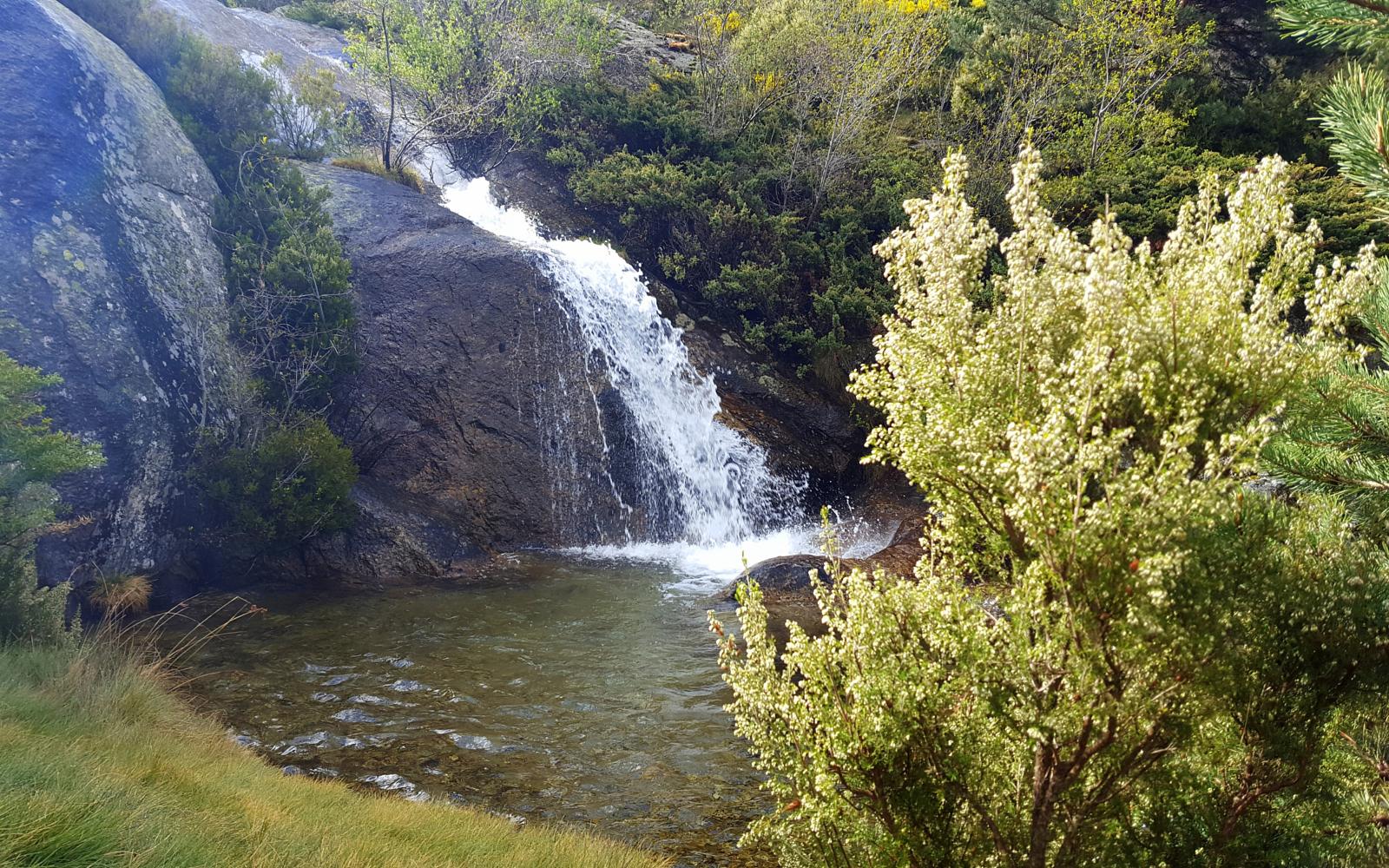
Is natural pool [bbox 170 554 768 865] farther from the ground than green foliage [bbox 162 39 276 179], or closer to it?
closer to it

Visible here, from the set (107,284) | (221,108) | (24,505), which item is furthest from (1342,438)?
(221,108)

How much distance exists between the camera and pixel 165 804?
4543 mm

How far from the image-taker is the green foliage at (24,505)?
25.9 feet

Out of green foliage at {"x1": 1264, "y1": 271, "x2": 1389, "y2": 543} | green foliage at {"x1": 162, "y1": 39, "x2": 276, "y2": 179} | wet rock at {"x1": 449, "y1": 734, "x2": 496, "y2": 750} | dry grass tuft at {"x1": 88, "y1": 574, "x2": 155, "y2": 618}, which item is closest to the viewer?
green foliage at {"x1": 1264, "y1": 271, "x2": 1389, "y2": 543}

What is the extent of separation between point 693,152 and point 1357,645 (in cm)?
2530

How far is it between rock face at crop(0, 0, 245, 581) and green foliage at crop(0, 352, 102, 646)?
123 inches

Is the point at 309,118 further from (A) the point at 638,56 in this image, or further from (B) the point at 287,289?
(A) the point at 638,56

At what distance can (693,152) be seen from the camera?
26.5 meters

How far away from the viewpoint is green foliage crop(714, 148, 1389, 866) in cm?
345

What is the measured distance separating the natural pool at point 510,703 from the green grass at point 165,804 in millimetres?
766

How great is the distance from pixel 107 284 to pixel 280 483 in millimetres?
4308

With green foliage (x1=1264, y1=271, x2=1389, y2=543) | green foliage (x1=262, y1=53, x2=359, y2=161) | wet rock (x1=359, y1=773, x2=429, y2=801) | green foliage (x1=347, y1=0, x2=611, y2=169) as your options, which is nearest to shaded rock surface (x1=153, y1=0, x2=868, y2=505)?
green foliage (x1=347, y1=0, x2=611, y2=169)

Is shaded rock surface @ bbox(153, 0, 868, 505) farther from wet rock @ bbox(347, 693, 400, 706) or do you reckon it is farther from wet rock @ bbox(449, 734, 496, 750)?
wet rock @ bbox(449, 734, 496, 750)

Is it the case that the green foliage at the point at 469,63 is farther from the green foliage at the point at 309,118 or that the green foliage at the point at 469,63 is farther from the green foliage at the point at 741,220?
the green foliage at the point at 309,118
